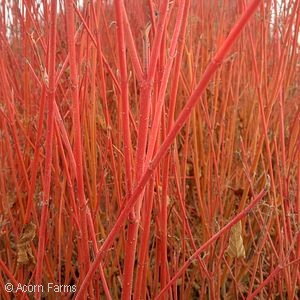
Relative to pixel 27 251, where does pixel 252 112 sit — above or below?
above

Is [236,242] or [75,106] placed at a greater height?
[75,106]

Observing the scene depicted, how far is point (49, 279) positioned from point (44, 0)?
2.04 ft

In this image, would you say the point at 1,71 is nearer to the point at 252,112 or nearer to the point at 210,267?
the point at 210,267

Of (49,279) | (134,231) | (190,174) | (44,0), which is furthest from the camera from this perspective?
(190,174)

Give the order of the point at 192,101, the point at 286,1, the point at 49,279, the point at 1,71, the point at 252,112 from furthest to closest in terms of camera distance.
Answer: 1. the point at 252,112
2. the point at 286,1
3. the point at 49,279
4. the point at 1,71
5. the point at 192,101

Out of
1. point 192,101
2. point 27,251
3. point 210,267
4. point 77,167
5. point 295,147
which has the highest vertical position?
point 192,101

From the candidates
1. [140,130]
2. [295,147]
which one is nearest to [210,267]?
[295,147]

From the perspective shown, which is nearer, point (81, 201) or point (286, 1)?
point (81, 201)

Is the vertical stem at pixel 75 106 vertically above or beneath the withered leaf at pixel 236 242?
above

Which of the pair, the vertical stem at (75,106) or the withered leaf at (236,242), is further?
the withered leaf at (236,242)

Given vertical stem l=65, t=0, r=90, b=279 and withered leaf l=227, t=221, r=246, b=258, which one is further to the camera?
withered leaf l=227, t=221, r=246, b=258

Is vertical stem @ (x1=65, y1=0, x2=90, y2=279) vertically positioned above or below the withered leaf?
above

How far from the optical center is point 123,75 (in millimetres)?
476

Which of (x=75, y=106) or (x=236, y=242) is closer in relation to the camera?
(x=75, y=106)
